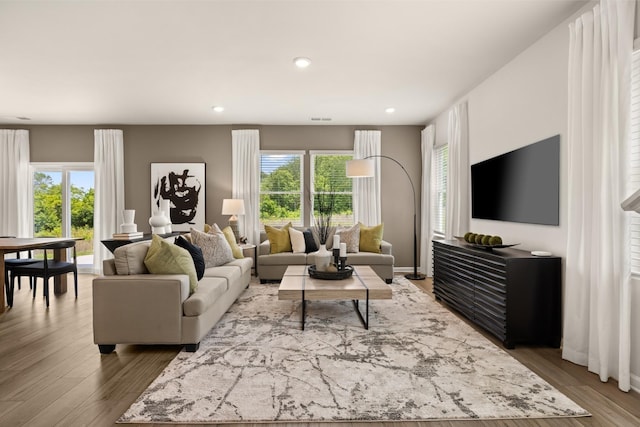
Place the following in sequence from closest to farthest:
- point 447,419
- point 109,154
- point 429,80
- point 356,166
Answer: point 447,419 → point 429,80 → point 356,166 → point 109,154

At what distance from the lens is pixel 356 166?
19.4ft

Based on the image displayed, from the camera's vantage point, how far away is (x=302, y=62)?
3.85 metres

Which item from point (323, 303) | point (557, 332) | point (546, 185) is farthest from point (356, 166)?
point (557, 332)

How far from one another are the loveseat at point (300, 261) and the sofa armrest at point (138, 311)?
2789 mm

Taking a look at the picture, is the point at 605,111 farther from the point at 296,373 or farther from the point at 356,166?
the point at 356,166

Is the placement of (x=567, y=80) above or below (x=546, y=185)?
above

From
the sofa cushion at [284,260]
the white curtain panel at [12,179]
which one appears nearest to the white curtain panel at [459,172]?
the sofa cushion at [284,260]

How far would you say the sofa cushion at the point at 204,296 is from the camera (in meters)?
3.01

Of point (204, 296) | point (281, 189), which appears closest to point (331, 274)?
point (204, 296)

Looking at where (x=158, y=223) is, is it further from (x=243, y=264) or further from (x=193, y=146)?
(x=193, y=146)

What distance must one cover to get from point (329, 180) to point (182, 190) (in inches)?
107

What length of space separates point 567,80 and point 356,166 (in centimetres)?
325

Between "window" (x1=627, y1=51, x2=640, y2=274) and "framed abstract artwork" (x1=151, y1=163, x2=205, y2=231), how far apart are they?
6.05 meters

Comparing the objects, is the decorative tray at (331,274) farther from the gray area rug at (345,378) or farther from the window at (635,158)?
the window at (635,158)
